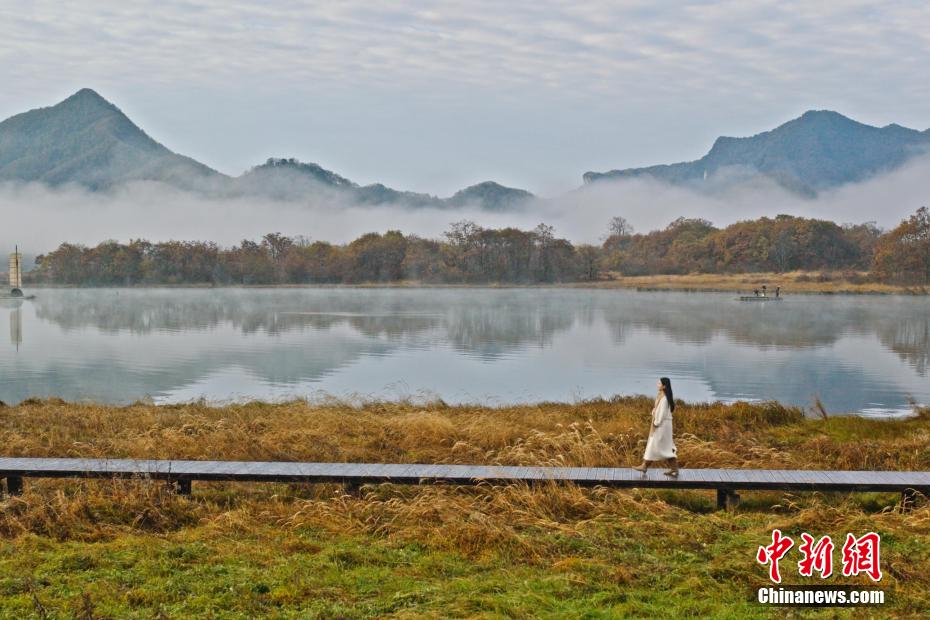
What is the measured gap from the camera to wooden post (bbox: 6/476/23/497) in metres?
9.53

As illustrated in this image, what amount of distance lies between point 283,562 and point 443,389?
17085 mm

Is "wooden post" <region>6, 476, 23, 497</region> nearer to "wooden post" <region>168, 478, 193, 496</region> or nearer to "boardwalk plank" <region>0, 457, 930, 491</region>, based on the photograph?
"boardwalk plank" <region>0, 457, 930, 491</region>

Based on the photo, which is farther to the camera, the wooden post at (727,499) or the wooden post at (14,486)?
the wooden post at (14,486)

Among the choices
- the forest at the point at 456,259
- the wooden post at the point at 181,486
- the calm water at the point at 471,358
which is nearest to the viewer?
the wooden post at the point at 181,486

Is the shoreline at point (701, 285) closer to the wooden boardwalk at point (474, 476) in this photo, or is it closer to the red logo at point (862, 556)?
the wooden boardwalk at point (474, 476)

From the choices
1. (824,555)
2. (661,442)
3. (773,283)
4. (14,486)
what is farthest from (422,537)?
(773,283)

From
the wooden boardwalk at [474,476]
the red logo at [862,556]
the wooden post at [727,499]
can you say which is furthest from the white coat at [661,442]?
the red logo at [862,556]

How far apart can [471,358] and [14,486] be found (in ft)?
76.3

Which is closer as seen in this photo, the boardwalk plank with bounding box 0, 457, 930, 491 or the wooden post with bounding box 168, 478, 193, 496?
the boardwalk plank with bounding box 0, 457, 930, 491

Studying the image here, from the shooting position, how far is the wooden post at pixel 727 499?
8.96m

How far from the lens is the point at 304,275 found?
5896 inches

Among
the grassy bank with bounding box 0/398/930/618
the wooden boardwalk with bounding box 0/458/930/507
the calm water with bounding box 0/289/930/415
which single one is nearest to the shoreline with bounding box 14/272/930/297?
the calm water with bounding box 0/289/930/415

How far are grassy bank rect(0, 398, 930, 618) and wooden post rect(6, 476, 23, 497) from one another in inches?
7.5

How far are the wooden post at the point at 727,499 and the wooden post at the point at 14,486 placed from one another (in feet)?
24.4
